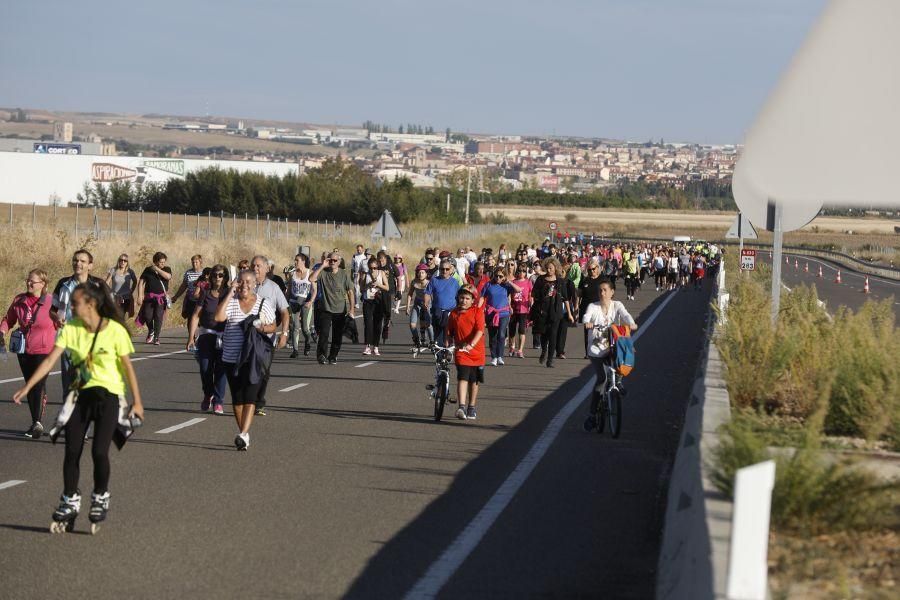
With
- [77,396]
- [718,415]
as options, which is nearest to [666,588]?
[718,415]

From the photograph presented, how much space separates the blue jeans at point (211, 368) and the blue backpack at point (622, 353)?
13.9 feet

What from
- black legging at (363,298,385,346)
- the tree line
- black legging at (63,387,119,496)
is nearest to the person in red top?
black legging at (63,387,119,496)

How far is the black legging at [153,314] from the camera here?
25484 millimetres

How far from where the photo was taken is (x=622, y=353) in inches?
546

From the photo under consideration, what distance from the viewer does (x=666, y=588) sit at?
667 cm

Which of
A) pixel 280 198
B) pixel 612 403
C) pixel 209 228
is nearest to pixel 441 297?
pixel 612 403

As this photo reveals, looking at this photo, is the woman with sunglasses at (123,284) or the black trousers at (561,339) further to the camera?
the black trousers at (561,339)

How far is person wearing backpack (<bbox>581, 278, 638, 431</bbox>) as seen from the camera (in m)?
13.9

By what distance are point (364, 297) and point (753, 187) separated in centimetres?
2141

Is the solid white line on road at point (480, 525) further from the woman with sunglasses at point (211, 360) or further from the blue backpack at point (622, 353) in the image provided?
the woman with sunglasses at point (211, 360)

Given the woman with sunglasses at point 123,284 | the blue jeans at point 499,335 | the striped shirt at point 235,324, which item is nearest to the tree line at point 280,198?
the blue jeans at point 499,335

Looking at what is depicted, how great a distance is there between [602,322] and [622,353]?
0.80 meters

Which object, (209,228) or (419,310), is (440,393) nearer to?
(419,310)

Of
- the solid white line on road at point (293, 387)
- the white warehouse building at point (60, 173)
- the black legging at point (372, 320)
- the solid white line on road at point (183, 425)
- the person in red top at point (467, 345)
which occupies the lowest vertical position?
the solid white line on road at point (293, 387)
